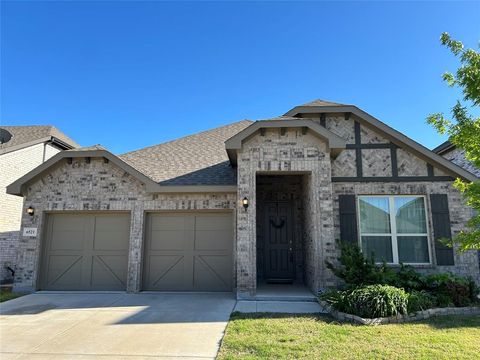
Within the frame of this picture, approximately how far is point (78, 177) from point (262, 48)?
7223 mm

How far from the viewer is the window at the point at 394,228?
8.95 m

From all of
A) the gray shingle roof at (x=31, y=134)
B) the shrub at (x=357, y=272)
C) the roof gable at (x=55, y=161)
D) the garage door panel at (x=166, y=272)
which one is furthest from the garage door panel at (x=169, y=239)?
the gray shingle roof at (x=31, y=134)

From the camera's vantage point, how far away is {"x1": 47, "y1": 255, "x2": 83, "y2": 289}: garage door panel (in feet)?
31.3

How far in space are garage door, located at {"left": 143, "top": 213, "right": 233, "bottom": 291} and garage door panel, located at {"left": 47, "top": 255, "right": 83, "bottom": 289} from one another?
6.70 ft

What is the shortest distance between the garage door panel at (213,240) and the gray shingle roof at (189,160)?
147 cm

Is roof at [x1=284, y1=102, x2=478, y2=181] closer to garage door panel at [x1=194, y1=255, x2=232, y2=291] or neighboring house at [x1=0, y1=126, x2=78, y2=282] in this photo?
garage door panel at [x1=194, y1=255, x2=232, y2=291]

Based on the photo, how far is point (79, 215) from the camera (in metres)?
9.85

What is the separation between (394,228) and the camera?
29.6 ft

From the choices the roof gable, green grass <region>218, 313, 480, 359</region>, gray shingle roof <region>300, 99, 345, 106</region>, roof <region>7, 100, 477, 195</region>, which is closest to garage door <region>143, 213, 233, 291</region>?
roof <region>7, 100, 477, 195</region>

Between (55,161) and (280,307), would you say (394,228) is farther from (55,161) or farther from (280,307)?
(55,161)

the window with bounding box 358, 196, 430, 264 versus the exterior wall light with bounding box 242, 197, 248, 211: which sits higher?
the exterior wall light with bounding box 242, 197, 248, 211

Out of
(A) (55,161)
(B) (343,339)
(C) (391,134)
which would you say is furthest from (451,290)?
(A) (55,161)

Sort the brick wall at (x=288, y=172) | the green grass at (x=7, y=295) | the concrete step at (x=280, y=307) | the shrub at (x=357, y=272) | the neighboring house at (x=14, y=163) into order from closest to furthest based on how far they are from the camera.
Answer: the concrete step at (x=280, y=307) → the shrub at (x=357, y=272) → the brick wall at (x=288, y=172) → the green grass at (x=7, y=295) → the neighboring house at (x=14, y=163)

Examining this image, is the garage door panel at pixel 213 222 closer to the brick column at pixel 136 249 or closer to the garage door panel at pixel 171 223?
the garage door panel at pixel 171 223
